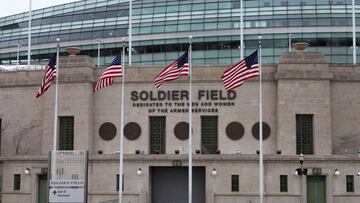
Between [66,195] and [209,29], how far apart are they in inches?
1919

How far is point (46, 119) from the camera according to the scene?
43.6 m

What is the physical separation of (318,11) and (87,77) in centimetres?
4028

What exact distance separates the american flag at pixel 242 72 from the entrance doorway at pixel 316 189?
8.89m

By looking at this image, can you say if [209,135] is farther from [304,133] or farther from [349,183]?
[349,183]

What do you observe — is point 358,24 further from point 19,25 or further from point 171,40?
point 19,25

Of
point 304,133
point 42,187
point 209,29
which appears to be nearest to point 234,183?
point 304,133

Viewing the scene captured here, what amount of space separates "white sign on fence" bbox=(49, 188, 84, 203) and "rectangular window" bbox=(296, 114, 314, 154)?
17895mm

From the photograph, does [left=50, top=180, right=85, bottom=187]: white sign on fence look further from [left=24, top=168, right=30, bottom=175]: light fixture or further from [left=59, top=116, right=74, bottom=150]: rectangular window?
[left=59, top=116, right=74, bottom=150]: rectangular window

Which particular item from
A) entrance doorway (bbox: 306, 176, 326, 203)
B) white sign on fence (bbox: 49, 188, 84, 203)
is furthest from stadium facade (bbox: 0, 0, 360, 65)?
white sign on fence (bbox: 49, 188, 84, 203)

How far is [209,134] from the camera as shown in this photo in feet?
140

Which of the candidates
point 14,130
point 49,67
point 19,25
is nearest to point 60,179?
point 49,67

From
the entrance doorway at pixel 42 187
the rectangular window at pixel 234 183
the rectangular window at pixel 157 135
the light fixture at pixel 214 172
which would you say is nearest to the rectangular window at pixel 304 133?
the rectangular window at pixel 234 183

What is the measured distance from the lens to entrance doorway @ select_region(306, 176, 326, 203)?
3962cm

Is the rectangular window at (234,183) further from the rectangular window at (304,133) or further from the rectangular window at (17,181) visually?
the rectangular window at (17,181)
